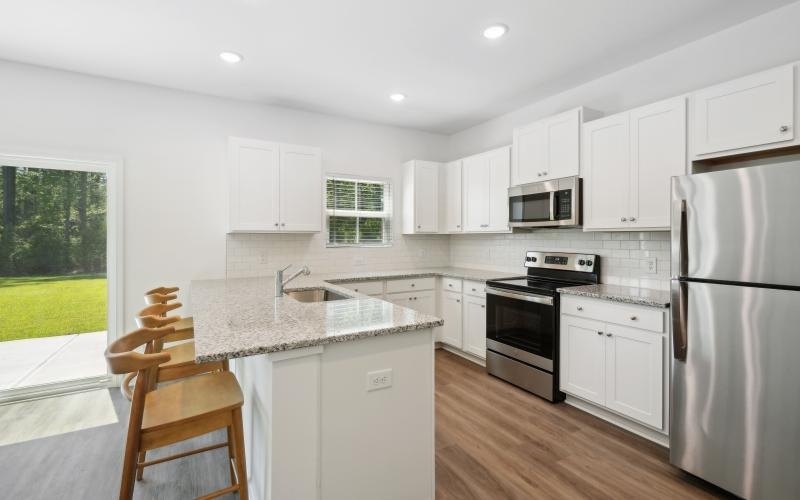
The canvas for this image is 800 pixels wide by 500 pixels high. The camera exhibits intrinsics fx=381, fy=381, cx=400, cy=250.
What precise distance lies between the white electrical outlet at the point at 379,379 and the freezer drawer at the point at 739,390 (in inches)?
66.3

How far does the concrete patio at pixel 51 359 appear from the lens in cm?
333

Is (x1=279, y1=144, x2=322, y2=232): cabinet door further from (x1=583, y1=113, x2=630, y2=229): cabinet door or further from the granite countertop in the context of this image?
(x1=583, y1=113, x2=630, y2=229): cabinet door

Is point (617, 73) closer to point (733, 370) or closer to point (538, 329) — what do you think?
point (538, 329)

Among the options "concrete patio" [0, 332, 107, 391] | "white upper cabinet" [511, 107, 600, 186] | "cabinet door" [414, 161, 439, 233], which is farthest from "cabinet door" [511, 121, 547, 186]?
"concrete patio" [0, 332, 107, 391]

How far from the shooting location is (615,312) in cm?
269

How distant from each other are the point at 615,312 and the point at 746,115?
142 centimetres

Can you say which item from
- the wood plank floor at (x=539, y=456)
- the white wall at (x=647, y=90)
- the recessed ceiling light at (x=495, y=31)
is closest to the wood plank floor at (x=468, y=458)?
the wood plank floor at (x=539, y=456)

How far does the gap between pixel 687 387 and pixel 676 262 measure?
27.6 inches

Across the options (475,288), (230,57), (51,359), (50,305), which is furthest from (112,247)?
(475,288)

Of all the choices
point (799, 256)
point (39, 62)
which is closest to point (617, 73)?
point (799, 256)

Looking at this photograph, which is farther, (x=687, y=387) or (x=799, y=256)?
(x=687, y=387)

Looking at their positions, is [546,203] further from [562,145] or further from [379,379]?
[379,379]

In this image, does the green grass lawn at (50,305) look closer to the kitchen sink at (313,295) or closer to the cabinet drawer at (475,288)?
the kitchen sink at (313,295)

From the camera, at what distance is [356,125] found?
4.64 m
